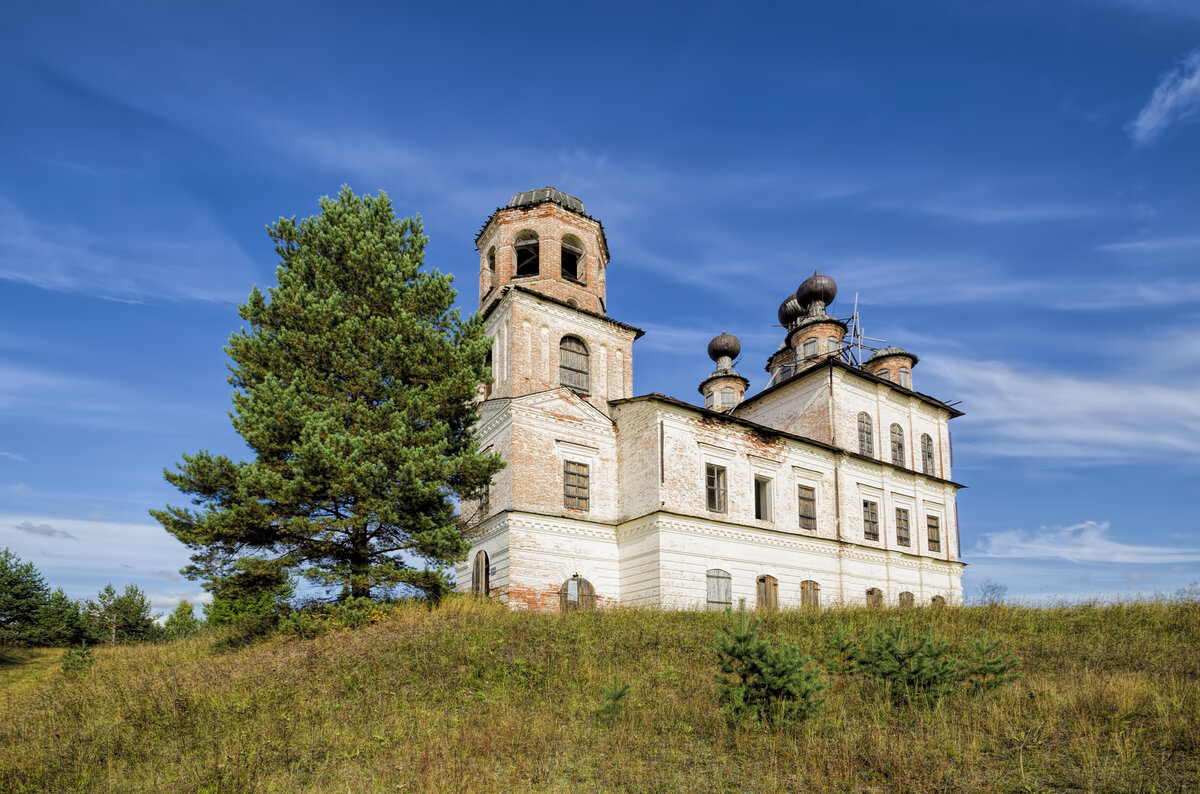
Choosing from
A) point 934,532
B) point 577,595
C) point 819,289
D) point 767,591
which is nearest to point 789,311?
point 819,289

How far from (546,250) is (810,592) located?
556 inches

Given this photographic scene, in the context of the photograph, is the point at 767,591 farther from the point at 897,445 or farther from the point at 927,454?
the point at 927,454

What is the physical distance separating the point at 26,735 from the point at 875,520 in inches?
1013

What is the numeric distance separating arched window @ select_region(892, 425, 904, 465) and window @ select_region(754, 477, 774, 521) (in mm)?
7988

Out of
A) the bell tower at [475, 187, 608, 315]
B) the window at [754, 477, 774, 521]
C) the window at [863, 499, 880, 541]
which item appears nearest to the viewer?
the bell tower at [475, 187, 608, 315]

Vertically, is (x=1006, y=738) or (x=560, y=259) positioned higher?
(x=560, y=259)

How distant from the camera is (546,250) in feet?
A: 83.9

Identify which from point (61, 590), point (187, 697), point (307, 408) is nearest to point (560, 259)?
point (307, 408)

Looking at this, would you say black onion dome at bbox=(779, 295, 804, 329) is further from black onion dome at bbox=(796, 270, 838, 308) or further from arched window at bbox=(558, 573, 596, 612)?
arched window at bbox=(558, 573, 596, 612)

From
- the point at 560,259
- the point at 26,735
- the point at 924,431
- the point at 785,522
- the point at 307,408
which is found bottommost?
the point at 26,735

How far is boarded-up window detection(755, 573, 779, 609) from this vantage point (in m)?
24.2

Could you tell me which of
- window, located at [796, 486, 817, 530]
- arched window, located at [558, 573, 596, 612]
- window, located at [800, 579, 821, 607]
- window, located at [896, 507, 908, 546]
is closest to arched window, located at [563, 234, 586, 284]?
arched window, located at [558, 573, 596, 612]

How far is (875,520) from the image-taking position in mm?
29000

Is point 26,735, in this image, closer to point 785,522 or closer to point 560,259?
point 560,259
